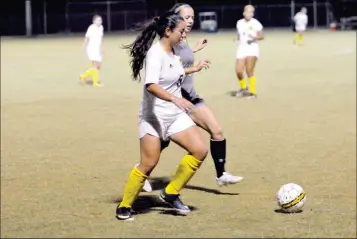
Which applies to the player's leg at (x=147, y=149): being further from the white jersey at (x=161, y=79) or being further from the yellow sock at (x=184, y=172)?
the yellow sock at (x=184, y=172)

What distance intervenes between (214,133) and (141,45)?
3.63m

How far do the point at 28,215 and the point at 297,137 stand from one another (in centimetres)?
982

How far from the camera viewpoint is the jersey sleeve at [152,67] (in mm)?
4734

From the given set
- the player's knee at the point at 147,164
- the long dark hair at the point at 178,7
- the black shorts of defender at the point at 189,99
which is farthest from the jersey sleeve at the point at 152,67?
the black shorts of defender at the point at 189,99

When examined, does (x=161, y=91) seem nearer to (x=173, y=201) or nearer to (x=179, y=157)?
(x=173, y=201)

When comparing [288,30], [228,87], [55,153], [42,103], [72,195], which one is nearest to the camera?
[72,195]

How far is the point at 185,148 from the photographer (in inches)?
223

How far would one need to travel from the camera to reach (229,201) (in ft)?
42.8

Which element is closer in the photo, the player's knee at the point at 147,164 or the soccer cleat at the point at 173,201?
the player's knee at the point at 147,164

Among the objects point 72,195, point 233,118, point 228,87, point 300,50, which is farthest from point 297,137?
point 300,50

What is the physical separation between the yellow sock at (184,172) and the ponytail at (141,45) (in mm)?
1301

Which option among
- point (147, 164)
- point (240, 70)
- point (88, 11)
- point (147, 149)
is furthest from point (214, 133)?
point (88, 11)

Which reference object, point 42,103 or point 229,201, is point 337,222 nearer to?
point 229,201

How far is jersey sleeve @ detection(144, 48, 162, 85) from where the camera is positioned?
4.73m
